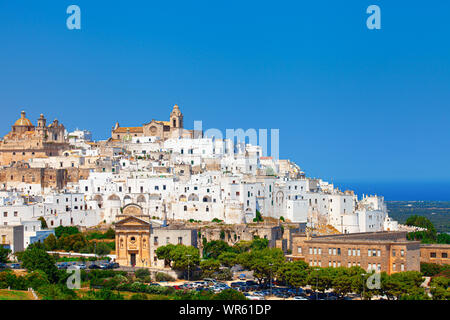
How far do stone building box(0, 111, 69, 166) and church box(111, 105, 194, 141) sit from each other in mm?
10590

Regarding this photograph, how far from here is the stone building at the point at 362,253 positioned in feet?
206

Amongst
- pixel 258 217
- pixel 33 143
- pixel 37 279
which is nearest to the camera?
pixel 37 279

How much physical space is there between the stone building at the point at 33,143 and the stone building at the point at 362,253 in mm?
45890

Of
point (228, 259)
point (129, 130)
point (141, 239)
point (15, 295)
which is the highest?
point (129, 130)

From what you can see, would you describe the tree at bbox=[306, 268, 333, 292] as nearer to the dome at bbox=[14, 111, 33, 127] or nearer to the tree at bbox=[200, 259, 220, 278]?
the tree at bbox=[200, 259, 220, 278]

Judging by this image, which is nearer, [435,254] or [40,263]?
[40,263]

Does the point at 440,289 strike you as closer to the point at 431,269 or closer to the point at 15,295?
the point at 431,269

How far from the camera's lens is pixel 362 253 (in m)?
64.3

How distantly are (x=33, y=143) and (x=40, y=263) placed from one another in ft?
149

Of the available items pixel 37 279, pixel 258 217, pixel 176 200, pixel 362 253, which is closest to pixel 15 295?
pixel 37 279

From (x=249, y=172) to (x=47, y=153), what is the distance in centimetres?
2827

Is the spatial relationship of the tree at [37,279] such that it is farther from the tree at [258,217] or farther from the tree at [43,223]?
the tree at [258,217]
